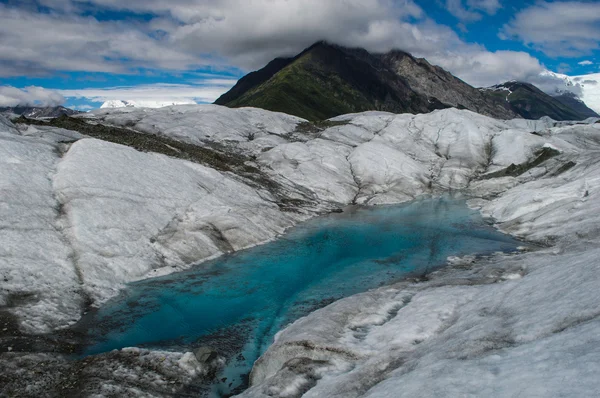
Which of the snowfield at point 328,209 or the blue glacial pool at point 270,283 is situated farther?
the blue glacial pool at point 270,283

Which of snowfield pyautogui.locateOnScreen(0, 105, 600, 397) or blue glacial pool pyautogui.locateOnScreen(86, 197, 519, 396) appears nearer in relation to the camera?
snowfield pyautogui.locateOnScreen(0, 105, 600, 397)

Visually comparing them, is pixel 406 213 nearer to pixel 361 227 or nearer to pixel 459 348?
pixel 361 227

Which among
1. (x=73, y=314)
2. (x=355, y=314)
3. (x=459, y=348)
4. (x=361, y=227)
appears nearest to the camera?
(x=459, y=348)

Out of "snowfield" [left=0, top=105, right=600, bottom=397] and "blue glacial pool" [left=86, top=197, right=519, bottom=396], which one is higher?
"snowfield" [left=0, top=105, right=600, bottom=397]

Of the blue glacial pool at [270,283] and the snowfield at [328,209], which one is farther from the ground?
the snowfield at [328,209]

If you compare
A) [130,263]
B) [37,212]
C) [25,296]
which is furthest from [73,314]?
[37,212]
